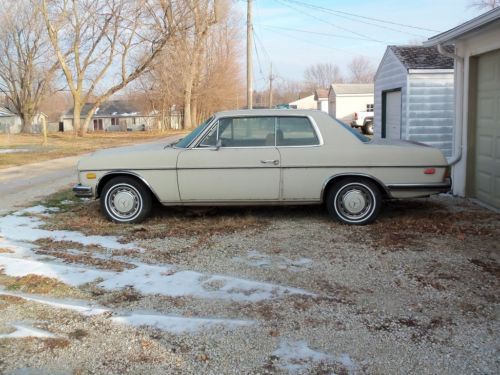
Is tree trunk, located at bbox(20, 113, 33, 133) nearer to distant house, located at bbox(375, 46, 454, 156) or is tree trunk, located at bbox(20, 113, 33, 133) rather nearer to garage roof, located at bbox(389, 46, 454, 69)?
garage roof, located at bbox(389, 46, 454, 69)

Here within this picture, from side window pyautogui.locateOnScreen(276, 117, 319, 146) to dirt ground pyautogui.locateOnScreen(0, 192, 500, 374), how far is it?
3.47ft

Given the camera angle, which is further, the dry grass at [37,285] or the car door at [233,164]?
the car door at [233,164]

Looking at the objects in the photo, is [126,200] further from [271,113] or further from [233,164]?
[271,113]

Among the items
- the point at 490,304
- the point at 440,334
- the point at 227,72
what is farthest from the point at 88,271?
the point at 227,72

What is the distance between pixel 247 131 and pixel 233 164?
0.50 metres

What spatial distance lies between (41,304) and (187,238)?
227 centimetres

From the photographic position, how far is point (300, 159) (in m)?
6.96

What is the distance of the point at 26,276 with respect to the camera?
17.0 ft

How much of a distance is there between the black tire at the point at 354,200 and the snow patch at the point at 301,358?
3.49m

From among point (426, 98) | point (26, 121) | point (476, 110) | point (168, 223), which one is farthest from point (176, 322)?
point (26, 121)

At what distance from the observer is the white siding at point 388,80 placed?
1471 cm

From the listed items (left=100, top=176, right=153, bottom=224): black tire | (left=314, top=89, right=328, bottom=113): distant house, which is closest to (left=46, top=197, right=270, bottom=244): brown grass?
(left=100, top=176, right=153, bottom=224): black tire

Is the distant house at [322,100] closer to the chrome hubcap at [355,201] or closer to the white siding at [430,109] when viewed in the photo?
the white siding at [430,109]

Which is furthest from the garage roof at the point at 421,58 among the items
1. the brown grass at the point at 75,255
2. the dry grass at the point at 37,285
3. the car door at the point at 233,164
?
the dry grass at the point at 37,285
